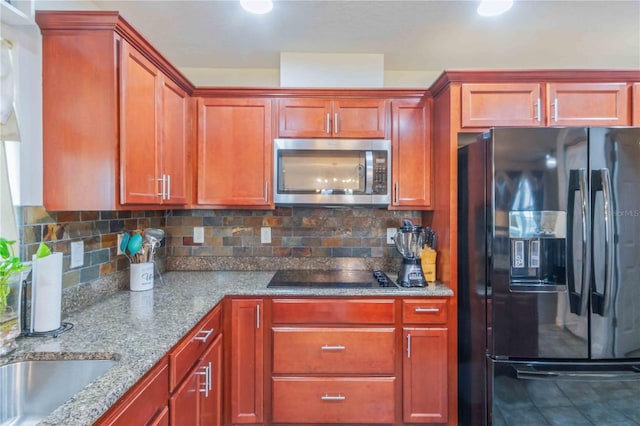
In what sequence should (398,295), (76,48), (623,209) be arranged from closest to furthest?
(76,48), (623,209), (398,295)

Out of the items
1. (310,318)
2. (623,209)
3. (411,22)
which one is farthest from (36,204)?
(623,209)

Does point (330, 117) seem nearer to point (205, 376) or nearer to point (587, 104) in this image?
point (587, 104)

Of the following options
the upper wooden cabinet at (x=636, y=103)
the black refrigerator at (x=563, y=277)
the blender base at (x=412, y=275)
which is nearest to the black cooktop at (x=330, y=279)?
the blender base at (x=412, y=275)

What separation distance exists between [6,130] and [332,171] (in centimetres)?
159

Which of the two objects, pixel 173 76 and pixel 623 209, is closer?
pixel 623 209

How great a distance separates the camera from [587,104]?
75.4 inches

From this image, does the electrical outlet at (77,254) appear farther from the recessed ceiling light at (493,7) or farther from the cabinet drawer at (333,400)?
the recessed ceiling light at (493,7)

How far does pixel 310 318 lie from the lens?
6.31 feet

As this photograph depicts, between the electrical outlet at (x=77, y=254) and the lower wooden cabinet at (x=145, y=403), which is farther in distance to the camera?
the electrical outlet at (x=77, y=254)

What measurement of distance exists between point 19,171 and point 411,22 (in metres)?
2.16

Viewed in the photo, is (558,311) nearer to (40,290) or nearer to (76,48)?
(40,290)

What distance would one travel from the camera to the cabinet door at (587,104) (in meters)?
1.91

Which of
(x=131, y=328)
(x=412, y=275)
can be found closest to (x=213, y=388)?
(x=131, y=328)

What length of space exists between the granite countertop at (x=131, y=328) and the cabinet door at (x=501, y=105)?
105 cm
